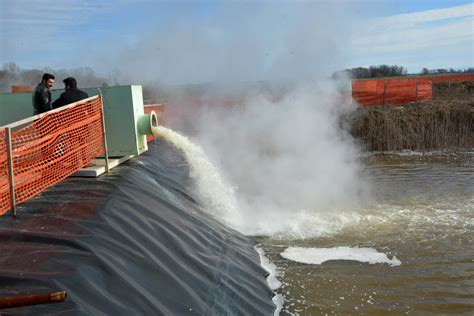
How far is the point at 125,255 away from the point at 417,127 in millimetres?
20147

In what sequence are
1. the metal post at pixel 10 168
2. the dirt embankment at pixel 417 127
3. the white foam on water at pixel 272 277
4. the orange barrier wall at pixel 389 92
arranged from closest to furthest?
1. the metal post at pixel 10 168
2. the white foam on water at pixel 272 277
3. the dirt embankment at pixel 417 127
4. the orange barrier wall at pixel 389 92

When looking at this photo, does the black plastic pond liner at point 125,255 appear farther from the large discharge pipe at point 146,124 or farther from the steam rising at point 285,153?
the steam rising at point 285,153

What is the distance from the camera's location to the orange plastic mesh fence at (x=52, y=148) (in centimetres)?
527

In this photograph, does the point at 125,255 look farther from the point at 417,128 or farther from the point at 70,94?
the point at 417,128

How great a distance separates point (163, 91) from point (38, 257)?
11.3 meters

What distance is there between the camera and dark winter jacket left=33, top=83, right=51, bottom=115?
281 inches

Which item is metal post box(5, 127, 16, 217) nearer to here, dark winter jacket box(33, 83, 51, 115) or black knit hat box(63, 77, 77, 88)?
dark winter jacket box(33, 83, 51, 115)

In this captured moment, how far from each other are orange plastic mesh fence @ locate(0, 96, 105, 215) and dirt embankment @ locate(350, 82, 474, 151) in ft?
55.0

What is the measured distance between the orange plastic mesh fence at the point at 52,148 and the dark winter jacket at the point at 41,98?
2.25ft

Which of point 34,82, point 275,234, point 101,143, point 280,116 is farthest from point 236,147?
point 34,82

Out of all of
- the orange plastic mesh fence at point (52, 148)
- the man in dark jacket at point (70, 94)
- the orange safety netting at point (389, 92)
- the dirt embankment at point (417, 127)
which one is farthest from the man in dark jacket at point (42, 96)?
the orange safety netting at point (389, 92)

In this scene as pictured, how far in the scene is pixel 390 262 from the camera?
7.14 meters

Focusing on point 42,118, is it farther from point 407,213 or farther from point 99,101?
point 407,213

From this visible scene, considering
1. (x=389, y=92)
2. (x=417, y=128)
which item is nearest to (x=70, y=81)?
(x=417, y=128)
